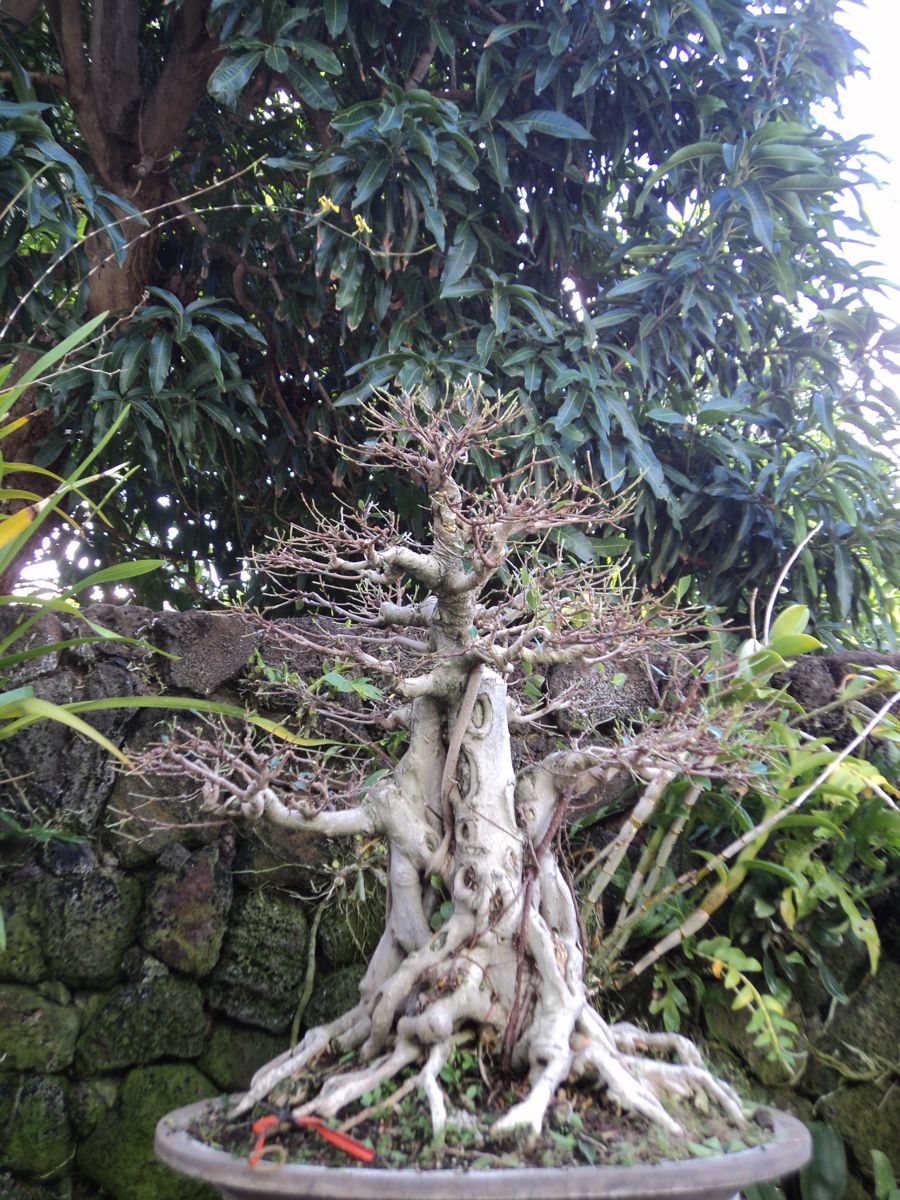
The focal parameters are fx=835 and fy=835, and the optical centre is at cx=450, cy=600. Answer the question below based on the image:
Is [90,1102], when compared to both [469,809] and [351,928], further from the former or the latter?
[469,809]

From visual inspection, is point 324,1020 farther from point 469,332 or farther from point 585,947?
point 469,332

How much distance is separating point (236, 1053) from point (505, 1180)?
1.06 m

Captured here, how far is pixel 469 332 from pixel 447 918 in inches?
69.4

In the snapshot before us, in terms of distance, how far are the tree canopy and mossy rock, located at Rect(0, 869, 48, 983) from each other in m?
1.20

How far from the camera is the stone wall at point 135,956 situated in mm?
1649

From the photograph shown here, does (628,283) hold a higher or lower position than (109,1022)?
higher

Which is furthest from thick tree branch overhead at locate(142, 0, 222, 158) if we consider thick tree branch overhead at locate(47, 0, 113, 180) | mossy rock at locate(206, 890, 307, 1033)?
mossy rock at locate(206, 890, 307, 1033)

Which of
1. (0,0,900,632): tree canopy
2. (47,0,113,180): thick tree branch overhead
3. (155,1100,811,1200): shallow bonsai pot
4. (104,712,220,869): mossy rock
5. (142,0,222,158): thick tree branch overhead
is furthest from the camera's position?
(142,0,222,158): thick tree branch overhead

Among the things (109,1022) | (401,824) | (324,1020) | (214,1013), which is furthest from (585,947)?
(109,1022)

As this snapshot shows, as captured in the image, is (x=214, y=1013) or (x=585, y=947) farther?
(x=214, y=1013)

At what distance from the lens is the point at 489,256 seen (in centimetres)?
250

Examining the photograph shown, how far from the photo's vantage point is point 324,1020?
70.2 inches

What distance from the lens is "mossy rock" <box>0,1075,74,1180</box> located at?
5.23 feet

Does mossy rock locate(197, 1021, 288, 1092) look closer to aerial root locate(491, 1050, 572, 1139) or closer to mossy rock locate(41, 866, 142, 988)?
mossy rock locate(41, 866, 142, 988)
